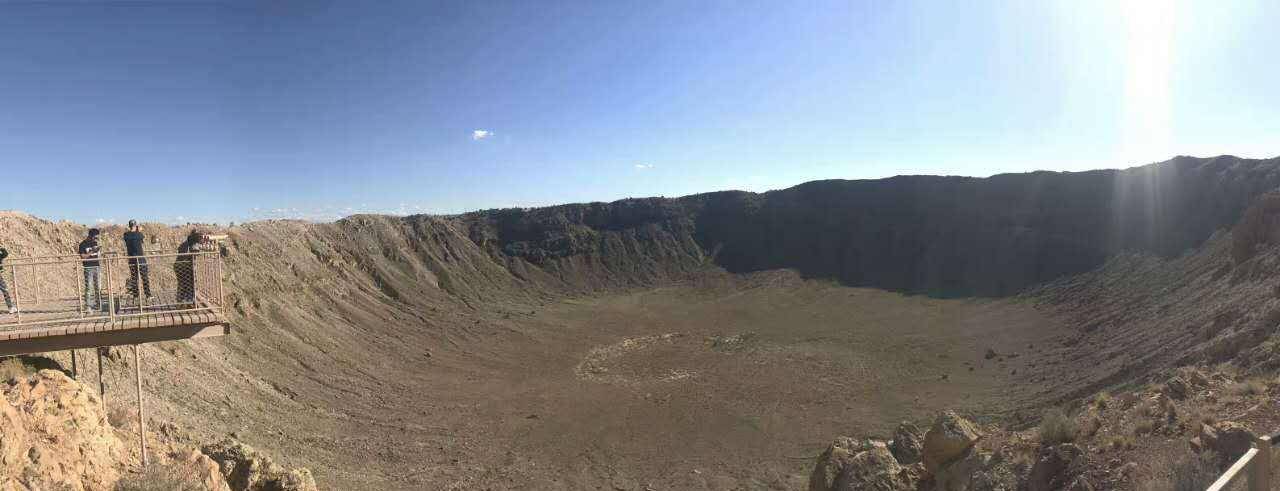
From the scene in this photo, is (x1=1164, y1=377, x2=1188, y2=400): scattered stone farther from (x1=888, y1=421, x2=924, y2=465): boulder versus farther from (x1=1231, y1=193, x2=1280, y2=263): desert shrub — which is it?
(x1=1231, y1=193, x2=1280, y2=263): desert shrub

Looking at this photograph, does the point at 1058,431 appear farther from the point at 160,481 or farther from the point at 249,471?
the point at 249,471

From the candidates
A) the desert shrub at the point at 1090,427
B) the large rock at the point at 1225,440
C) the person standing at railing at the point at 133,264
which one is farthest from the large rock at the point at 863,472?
the person standing at railing at the point at 133,264

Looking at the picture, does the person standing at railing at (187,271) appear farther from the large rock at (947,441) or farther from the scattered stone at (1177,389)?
the scattered stone at (1177,389)

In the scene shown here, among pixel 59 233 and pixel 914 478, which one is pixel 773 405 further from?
pixel 59 233

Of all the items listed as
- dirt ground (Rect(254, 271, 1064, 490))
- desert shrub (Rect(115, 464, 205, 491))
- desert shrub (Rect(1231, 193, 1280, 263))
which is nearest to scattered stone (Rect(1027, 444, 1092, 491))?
dirt ground (Rect(254, 271, 1064, 490))

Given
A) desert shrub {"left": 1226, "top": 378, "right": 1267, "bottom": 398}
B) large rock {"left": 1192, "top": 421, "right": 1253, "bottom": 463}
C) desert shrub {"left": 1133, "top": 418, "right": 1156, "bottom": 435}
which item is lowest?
desert shrub {"left": 1133, "top": 418, "right": 1156, "bottom": 435}

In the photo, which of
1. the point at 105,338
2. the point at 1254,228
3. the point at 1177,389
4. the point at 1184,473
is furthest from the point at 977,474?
the point at 1254,228

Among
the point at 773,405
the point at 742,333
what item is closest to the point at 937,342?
the point at 742,333
